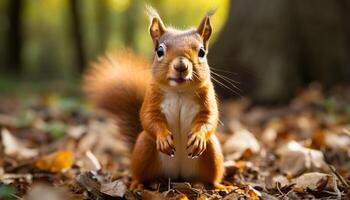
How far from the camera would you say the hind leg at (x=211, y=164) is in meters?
2.36

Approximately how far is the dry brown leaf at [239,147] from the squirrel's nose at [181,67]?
1176 millimetres

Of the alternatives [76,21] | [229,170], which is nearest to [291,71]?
[229,170]

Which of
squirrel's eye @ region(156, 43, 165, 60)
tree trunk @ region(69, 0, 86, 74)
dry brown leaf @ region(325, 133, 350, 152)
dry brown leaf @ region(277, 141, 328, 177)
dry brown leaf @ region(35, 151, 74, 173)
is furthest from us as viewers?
tree trunk @ region(69, 0, 86, 74)

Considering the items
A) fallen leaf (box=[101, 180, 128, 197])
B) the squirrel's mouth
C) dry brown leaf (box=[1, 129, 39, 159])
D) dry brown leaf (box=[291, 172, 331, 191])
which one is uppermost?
dry brown leaf (box=[1, 129, 39, 159])

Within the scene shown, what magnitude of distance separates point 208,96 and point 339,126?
2.43 m

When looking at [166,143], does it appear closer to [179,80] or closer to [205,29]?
[179,80]

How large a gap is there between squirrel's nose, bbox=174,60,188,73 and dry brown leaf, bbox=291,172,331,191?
2.45 feet

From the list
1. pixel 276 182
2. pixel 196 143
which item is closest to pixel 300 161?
pixel 276 182

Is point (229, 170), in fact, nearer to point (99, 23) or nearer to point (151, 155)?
point (151, 155)

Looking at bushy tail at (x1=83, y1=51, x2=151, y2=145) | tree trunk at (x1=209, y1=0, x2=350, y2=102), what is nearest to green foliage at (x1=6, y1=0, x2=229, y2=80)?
tree trunk at (x1=209, y1=0, x2=350, y2=102)

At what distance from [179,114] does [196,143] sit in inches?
6.4

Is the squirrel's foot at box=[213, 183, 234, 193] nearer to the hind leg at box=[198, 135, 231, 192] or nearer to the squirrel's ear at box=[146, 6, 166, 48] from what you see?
the hind leg at box=[198, 135, 231, 192]

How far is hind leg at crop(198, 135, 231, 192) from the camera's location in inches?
93.0

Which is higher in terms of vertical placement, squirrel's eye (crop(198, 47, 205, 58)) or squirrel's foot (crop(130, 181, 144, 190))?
squirrel's eye (crop(198, 47, 205, 58))
